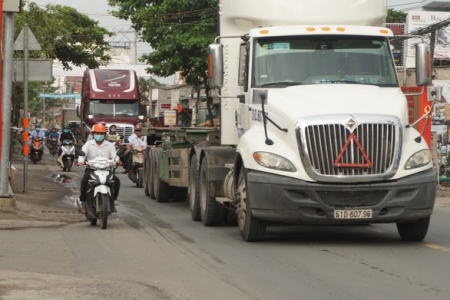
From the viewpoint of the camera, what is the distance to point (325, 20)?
14.0 metres

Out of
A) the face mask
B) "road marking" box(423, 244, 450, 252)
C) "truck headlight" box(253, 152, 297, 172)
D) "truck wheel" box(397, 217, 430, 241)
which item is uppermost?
the face mask

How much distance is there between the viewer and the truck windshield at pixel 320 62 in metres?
13.2

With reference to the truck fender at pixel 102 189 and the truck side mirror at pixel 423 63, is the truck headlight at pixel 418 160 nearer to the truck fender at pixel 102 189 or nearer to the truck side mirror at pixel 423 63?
the truck side mirror at pixel 423 63

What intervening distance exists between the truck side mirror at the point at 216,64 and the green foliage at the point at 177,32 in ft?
85.8

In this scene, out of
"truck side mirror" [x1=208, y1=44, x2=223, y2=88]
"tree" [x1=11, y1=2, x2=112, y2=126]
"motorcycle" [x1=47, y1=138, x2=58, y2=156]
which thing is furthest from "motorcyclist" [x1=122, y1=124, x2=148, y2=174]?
"motorcycle" [x1=47, y1=138, x2=58, y2=156]

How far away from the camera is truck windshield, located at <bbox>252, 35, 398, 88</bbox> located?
1320cm

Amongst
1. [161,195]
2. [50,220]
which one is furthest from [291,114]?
[161,195]

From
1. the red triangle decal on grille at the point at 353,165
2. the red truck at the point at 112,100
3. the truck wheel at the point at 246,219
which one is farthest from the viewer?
the red truck at the point at 112,100

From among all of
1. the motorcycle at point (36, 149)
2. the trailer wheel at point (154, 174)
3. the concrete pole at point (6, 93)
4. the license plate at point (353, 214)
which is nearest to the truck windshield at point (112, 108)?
the motorcycle at point (36, 149)

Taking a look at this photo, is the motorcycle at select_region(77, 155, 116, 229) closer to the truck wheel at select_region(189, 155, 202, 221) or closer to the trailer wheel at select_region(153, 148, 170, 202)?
the truck wheel at select_region(189, 155, 202, 221)

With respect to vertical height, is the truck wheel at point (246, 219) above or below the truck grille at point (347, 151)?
below

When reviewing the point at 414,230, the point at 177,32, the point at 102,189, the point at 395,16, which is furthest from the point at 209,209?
the point at 395,16

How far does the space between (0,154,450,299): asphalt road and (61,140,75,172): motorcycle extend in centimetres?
2037

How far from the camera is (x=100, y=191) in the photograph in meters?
15.0
